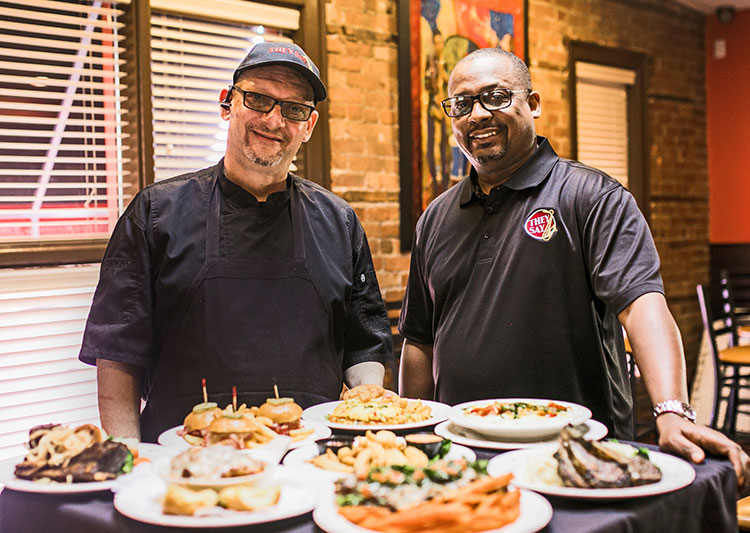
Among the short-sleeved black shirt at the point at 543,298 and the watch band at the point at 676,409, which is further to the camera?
the short-sleeved black shirt at the point at 543,298

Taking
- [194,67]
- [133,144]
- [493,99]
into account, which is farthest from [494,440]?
[194,67]

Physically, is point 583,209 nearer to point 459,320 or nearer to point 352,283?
point 459,320

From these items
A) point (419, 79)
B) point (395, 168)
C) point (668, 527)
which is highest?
point (419, 79)

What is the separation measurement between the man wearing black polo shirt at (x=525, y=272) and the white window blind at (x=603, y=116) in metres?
3.78

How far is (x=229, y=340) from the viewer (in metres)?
2.05

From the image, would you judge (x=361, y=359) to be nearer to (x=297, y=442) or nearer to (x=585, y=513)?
(x=297, y=442)

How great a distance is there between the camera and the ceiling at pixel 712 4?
22.8 feet

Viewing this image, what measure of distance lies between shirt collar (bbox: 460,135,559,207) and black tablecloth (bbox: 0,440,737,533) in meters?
1.00

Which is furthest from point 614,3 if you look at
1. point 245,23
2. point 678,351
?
point 678,351

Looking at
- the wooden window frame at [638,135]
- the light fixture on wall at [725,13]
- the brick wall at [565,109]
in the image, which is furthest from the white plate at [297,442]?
the light fixture on wall at [725,13]

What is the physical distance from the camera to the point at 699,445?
1453mm

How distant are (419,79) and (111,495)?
3497mm

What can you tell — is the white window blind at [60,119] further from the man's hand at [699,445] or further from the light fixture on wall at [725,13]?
the light fixture on wall at [725,13]

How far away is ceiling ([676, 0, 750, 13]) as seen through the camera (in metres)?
6.94
